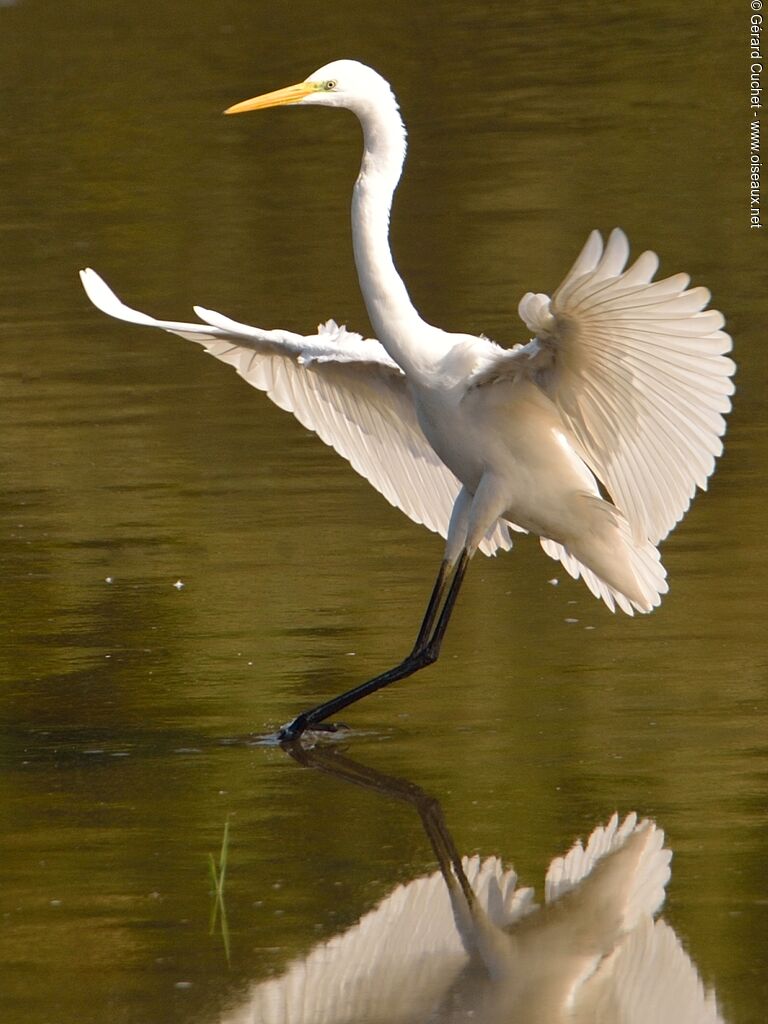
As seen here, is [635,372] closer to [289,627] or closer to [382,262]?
[382,262]

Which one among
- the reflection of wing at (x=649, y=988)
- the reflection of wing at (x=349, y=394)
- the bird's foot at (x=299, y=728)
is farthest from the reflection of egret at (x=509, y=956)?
the reflection of wing at (x=349, y=394)


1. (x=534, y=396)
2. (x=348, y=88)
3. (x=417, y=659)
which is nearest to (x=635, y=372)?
(x=534, y=396)

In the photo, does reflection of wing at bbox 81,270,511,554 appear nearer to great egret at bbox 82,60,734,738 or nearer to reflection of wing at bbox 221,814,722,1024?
great egret at bbox 82,60,734,738

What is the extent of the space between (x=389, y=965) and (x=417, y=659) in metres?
1.83

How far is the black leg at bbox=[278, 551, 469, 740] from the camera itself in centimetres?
625

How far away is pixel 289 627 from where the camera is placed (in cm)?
728

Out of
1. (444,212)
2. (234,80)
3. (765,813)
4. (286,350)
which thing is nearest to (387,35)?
(234,80)

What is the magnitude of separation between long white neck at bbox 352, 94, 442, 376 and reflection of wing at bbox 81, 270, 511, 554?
1.63ft

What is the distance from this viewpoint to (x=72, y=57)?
2420cm

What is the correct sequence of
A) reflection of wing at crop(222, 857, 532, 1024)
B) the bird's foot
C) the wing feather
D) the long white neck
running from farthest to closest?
1. the long white neck
2. the bird's foot
3. the wing feather
4. reflection of wing at crop(222, 857, 532, 1024)

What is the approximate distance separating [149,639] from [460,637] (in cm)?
101

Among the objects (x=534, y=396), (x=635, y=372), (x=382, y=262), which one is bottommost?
(x=534, y=396)

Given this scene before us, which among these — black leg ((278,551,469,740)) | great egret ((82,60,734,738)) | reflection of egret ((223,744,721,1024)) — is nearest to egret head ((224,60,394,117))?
great egret ((82,60,734,738))

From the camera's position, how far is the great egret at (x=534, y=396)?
576 cm
